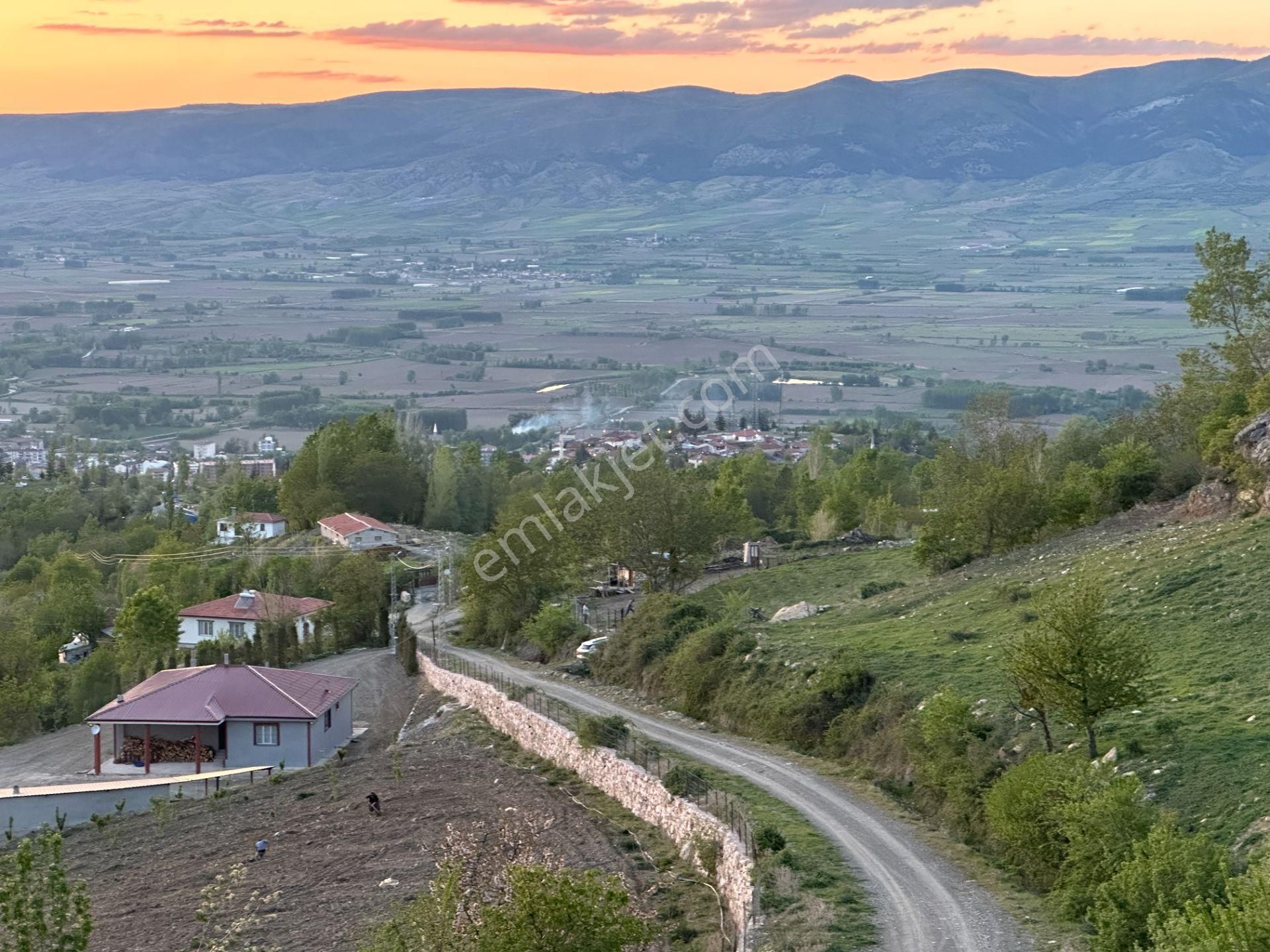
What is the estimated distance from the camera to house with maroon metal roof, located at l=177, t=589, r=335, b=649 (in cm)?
5384

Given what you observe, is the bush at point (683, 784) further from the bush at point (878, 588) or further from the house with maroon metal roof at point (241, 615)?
the house with maroon metal roof at point (241, 615)

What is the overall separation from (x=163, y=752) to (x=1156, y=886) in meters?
27.2

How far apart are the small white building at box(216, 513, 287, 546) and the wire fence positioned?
37.7 m

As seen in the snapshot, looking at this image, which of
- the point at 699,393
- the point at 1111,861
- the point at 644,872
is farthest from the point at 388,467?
the point at 699,393

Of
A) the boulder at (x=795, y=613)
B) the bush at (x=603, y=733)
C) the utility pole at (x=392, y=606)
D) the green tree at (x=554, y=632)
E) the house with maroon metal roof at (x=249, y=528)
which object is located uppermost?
the bush at (x=603, y=733)

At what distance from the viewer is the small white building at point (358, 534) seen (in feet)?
215

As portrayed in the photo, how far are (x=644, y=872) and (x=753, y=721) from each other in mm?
8502

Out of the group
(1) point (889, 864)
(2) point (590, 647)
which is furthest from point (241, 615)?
(1) point (889, 864)

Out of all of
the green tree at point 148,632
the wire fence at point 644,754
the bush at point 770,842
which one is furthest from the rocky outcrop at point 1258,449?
the green tree at point 148,632

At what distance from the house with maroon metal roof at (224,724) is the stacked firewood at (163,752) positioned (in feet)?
0.05

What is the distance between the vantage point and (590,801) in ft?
88.7

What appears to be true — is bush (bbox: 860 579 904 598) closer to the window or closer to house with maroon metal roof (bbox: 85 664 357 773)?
house with maroon metal roof (bbox: 85 664 357 773)

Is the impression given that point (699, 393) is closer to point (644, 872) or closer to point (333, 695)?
point (333, 695)

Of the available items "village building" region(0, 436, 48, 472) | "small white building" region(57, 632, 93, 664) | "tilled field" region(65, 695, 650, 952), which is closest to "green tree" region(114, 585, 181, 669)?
"small white building" region(57, 632, 93, 664)
